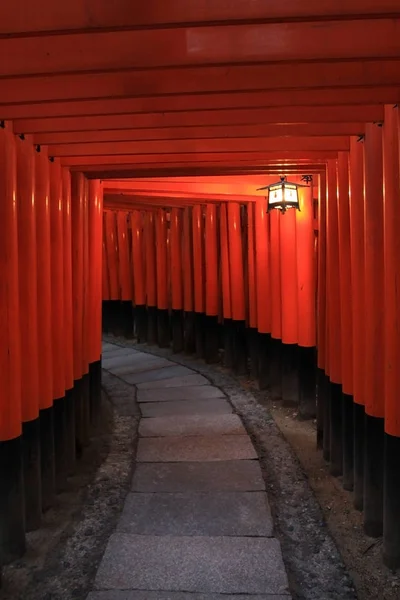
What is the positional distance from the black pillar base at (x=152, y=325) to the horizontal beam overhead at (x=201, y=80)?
8.03 metres

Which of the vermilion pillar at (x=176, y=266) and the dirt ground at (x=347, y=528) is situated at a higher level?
the vermilion pillar at (x=176, y=266)

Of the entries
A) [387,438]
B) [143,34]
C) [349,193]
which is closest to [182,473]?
[387,438]

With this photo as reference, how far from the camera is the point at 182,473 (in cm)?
463

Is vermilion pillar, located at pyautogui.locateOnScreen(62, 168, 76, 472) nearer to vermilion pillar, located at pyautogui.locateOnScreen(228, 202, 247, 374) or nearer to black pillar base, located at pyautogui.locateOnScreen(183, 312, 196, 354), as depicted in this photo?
vermilion pillar, located at pyautogui.locateOnScreen(228, 202, 247, 374)

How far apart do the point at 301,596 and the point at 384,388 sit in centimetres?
135

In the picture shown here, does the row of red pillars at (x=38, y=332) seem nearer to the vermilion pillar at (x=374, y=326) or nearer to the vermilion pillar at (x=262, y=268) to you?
the vermilion pillar at (x=374, y=326)

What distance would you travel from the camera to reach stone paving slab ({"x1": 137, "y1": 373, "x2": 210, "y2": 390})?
771 cm

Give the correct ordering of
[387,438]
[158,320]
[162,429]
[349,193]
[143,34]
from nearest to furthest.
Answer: [143,34] → [387,438] → [349,193] → [162,429] → [158,320]

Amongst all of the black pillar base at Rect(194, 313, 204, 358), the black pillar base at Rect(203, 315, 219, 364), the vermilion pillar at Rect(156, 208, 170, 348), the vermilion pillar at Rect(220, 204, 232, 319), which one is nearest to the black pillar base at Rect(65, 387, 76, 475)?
the vermilion pillar at Rect(220, 204, 232, 319)

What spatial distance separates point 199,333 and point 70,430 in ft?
16.3

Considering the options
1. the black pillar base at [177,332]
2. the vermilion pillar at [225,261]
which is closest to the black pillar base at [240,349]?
the vermilion pillar at [225,261]

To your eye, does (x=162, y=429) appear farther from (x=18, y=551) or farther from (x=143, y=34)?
(x=143, y=34)

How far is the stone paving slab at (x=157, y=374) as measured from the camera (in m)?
8.16

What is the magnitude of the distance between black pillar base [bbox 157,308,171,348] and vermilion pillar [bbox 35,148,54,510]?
21.4 ft
